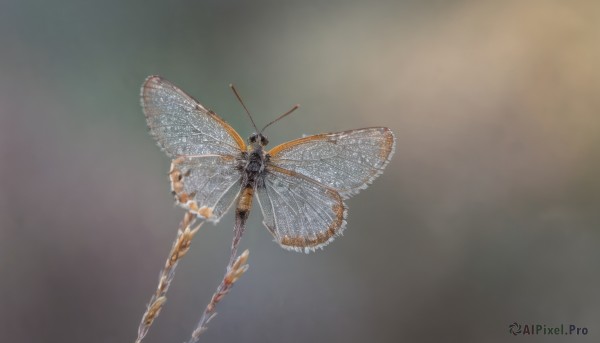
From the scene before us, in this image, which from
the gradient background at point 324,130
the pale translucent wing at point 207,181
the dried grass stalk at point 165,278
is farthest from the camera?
the gradient background at point 324,130

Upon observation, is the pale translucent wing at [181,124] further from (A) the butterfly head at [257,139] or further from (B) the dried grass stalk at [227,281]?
(B) the dried grass stalk at [227,281]

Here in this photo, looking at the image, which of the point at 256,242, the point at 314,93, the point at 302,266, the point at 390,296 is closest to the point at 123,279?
the point at 256,242

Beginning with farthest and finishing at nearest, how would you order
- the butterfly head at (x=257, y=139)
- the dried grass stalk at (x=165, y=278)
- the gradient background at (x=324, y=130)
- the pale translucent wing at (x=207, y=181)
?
the gradient background at (x=324, y=130)
the butterfly head at (x=257, y=139)
the pale translucent wing at (x=207, y=181)
the dried grass stalk at (x=165, y=278)

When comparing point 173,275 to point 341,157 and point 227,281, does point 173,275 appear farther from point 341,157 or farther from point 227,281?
point 341,157

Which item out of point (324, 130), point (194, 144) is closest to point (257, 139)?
point (194, 144)

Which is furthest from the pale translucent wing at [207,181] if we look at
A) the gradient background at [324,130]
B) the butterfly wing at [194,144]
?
the gradient background at [324,130]

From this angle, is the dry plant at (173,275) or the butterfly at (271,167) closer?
the dry plant at (173,275)

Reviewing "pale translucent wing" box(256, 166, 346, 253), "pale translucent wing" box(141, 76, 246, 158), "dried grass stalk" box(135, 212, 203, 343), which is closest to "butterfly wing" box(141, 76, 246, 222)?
"pale translucent wing" box(141, 76, 246, 158)

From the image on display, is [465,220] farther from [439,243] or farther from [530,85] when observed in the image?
[530,85]
